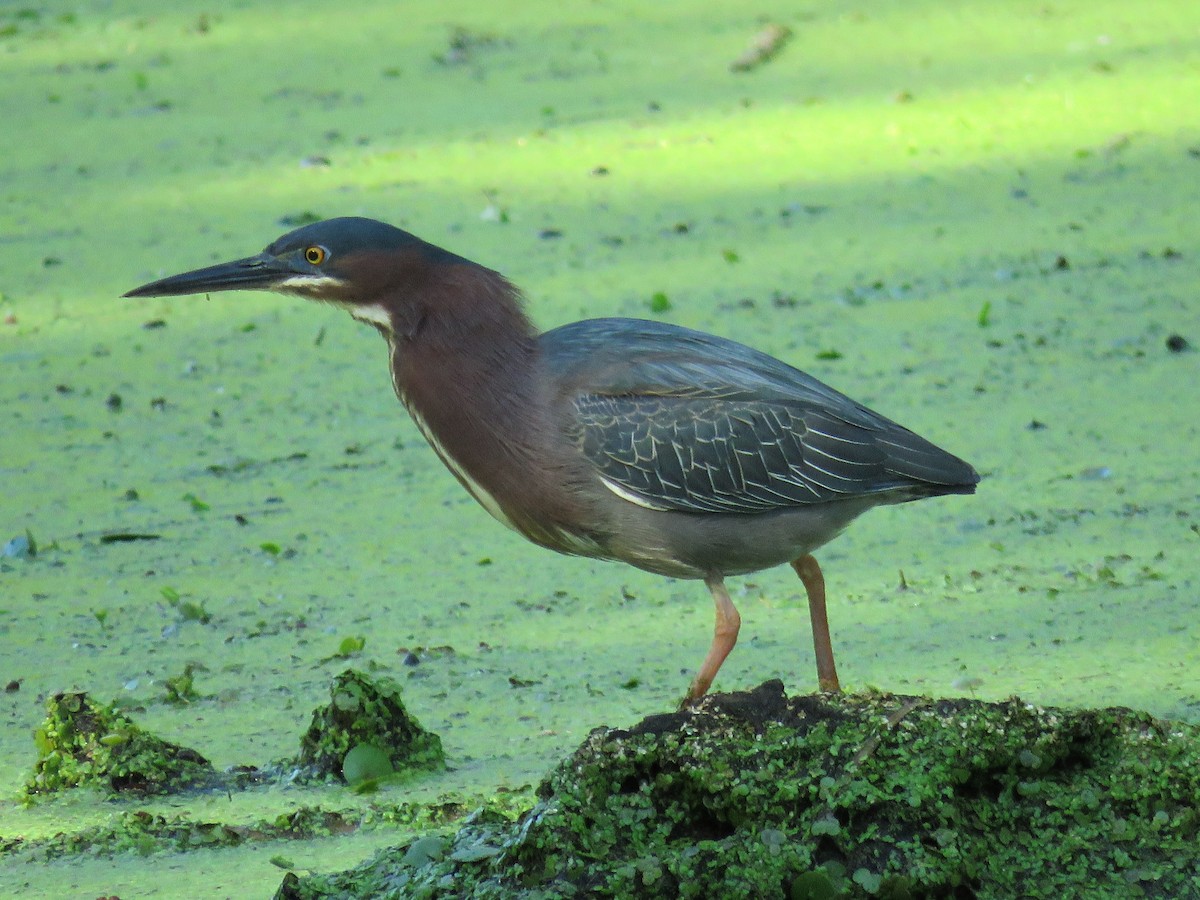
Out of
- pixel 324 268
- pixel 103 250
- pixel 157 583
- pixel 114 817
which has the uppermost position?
pixel 103 250

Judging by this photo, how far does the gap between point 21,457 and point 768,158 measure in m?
3.06

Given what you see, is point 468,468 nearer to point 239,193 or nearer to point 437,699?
point 437,699

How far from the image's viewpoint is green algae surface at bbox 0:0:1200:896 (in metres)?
3.31

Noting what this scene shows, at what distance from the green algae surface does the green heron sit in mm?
333

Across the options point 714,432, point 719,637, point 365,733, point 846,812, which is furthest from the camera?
point 714,432

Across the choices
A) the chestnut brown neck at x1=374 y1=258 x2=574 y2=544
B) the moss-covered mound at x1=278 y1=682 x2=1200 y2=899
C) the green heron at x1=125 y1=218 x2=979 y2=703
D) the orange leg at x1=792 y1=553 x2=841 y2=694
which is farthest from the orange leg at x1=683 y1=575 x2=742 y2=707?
the moss-covered mound at x1=278 y1=682 x2=1200 y2=899

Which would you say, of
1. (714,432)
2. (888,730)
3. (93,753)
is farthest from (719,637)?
(93,753)

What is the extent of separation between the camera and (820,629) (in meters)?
3.08

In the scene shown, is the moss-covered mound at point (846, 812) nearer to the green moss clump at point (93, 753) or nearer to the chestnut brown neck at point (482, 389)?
the green moss clump at point (93, 753)

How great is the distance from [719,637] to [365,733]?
644mm

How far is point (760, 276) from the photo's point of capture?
5492 millimetres

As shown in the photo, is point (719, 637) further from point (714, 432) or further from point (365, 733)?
point (365, 733)

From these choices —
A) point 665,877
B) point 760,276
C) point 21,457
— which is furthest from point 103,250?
point 665,877

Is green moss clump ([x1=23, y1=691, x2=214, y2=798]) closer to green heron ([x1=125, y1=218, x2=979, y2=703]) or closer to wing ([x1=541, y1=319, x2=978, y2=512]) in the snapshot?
green heron ([x1=125, y1=218, x2=979, y2=703])
